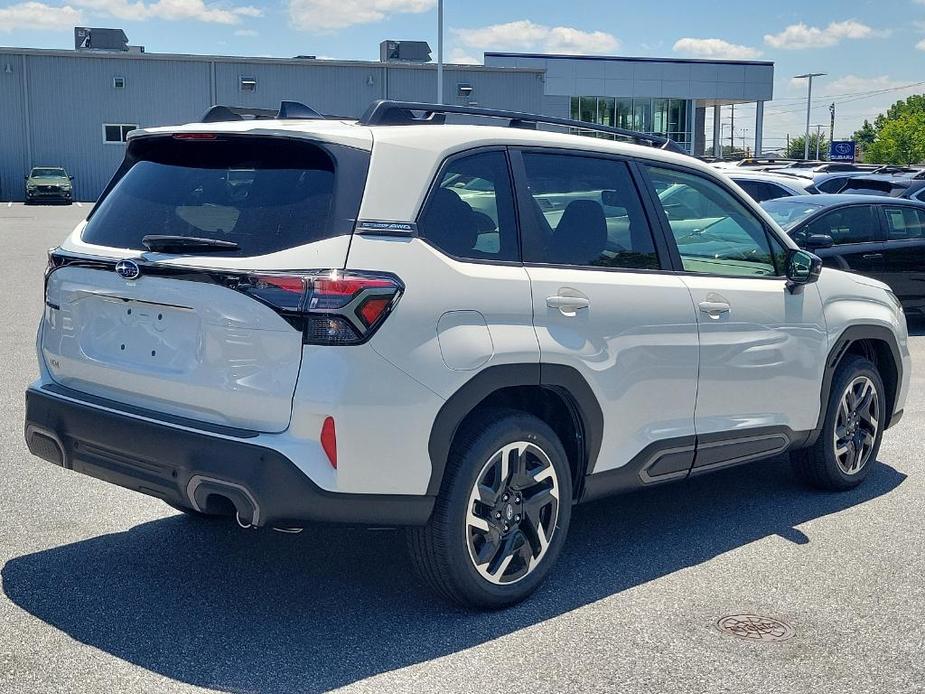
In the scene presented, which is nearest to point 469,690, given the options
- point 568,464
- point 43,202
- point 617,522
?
point 568,464

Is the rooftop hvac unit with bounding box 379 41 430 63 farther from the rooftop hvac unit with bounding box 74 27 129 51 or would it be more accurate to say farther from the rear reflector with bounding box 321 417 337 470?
the rear reflector with bounding box 321 417 337 470

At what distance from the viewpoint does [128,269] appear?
4227 mm

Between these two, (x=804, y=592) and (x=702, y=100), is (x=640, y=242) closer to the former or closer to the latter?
(x=804, y=592)

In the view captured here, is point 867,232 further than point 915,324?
No

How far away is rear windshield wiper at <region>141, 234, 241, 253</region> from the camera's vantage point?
13.4 ft

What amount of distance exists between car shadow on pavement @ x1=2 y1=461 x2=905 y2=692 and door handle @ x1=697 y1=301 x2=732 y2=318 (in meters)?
1.07

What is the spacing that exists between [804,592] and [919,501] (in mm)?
1754

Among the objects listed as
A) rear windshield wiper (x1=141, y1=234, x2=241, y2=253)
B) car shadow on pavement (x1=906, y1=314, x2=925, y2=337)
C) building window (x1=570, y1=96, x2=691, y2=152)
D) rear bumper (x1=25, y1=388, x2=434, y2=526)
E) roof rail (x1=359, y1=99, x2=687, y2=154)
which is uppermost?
building window (x1=570, y1=96, x2=691, y2=152)

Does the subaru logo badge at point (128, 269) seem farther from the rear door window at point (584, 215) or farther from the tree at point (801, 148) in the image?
the tree at point (801, 148)

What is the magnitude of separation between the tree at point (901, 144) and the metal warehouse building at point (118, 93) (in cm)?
5246

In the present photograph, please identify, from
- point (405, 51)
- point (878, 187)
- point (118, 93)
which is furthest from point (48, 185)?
point (878, 187)

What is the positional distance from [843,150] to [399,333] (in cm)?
6130

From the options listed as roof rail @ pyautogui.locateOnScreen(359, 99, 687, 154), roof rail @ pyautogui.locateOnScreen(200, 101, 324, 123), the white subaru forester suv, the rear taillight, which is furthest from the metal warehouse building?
the rear taillight

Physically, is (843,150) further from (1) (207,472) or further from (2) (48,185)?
(1) (207,472)
